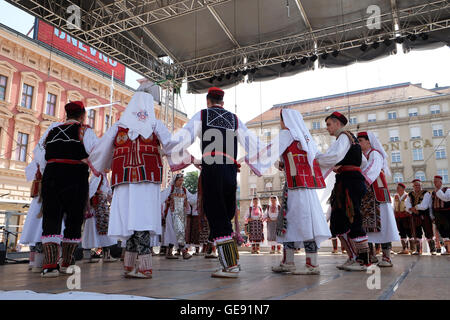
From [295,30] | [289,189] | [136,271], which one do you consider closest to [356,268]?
[289,189]

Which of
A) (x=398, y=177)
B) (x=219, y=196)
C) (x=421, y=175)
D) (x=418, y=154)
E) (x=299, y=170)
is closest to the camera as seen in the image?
(x=219, y=196)

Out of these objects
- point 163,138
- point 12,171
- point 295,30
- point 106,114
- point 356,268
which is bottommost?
point 356,268

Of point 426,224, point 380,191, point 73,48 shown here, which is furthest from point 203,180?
point 73,48

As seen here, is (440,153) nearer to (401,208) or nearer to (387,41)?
(387,41)

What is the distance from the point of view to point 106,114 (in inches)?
931

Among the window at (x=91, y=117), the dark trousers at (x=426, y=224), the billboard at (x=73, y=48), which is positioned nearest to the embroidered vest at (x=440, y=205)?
the dark trousers at (x=426, y=224)

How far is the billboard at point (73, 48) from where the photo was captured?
2009cm

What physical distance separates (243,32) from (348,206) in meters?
7.63


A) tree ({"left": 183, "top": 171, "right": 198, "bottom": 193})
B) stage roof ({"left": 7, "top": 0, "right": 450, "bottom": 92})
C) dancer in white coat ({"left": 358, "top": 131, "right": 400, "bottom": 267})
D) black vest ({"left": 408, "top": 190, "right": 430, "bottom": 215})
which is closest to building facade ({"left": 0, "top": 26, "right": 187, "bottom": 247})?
stage roof ({"left": 7, "top": 0, "right": 450, "bottom": 92})

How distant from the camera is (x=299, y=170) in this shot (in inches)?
145

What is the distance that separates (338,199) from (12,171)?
1824 centimetres

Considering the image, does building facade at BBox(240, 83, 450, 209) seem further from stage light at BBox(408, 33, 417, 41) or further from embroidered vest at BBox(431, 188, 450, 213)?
embroidered vest at BBox(431, 188, 450, 213)

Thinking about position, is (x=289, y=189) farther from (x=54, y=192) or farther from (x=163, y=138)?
(x=54, y=192)
